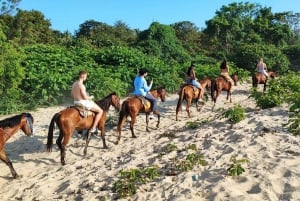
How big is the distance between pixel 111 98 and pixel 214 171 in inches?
208

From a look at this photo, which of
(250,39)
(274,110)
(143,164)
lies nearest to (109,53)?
(274,110)

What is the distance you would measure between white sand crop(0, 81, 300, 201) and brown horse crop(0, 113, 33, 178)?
1.49ft

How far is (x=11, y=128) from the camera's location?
33.4 feet

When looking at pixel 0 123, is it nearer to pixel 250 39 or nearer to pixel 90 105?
pixel 90 105

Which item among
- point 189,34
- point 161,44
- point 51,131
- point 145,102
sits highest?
point 189,34

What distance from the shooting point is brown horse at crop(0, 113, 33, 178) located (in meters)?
9.84

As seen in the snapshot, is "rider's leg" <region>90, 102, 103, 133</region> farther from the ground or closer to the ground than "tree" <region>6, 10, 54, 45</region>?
closer to the ground

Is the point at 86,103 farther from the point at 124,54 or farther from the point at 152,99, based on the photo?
the point at 124,54

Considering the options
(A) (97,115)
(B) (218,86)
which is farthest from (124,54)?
(A) (97,115)

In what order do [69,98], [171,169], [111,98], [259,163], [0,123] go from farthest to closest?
[69,98] < [111,98] < [0,123] < [171,169] < [259,163]

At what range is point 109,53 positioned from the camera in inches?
898

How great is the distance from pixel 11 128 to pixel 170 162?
12.9ft

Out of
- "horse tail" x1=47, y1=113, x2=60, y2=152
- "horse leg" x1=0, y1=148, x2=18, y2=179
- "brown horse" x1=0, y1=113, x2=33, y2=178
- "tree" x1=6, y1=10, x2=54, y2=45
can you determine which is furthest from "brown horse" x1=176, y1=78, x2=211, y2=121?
"tree" x1=6, y1=10, x2=54, y2=45

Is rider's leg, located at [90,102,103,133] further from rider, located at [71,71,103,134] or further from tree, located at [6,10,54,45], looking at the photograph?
tree, located at [6,10,54,45]
